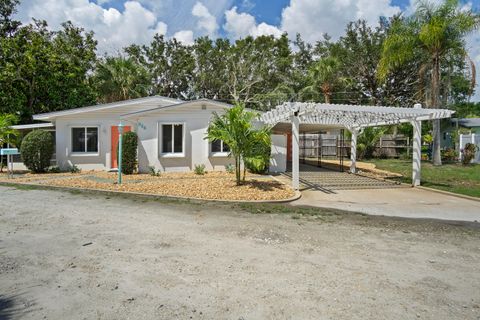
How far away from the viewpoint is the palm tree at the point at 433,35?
1644cm

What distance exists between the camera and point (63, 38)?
24.7 m

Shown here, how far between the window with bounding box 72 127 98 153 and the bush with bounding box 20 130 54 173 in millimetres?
1181

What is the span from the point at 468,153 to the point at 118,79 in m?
26.1

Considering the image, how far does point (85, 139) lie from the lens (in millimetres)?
14688

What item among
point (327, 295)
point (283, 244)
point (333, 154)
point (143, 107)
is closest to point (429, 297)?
point (327, 295)

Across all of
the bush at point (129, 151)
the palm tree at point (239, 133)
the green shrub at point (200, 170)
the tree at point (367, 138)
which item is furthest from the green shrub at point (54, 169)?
the tree at point (367, 138)

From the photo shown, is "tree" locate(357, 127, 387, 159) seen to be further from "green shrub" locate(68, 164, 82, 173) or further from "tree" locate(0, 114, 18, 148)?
"tree" locate(0, 114, 18, 148)

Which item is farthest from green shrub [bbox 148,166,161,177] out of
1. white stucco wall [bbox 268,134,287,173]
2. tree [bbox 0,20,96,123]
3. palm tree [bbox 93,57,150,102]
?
palm tree [bbox 93,57,150,102]

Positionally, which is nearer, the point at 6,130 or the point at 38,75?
the point at 6,130

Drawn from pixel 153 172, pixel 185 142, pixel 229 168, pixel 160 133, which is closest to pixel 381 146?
pixel 229 168

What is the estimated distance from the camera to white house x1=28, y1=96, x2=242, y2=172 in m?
13.4

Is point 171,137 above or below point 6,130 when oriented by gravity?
below

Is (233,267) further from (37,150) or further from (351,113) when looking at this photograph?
(37,150)

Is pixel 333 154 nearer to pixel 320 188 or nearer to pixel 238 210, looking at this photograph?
pixel 320 188
